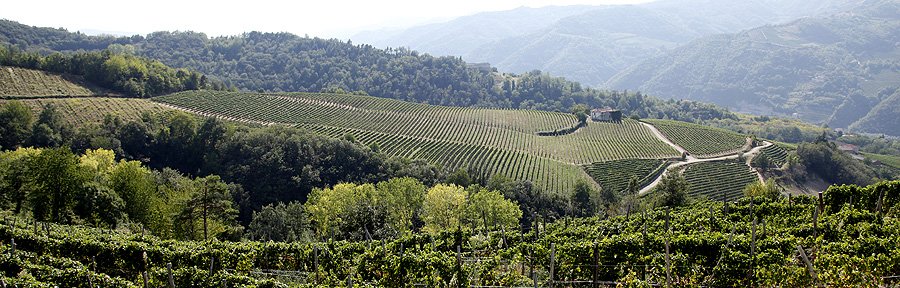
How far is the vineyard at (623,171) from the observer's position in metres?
82.7

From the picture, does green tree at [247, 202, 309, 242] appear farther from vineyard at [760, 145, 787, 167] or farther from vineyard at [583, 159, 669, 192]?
vineyard at [760, 145, 787, 167]

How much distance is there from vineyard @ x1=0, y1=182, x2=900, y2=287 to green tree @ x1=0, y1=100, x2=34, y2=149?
2221 inches

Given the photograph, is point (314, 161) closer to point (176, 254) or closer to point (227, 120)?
point (227, 120)

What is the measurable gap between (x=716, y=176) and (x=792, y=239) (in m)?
76.7

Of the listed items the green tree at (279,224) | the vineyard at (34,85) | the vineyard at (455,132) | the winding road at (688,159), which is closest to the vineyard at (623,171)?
the winding road at (688,159)

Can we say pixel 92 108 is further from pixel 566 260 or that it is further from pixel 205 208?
pixel 566 260

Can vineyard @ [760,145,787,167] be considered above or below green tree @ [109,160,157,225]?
below

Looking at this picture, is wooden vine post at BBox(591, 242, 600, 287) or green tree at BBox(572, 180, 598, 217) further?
green tree at BBox(572, 180, 598, 217)

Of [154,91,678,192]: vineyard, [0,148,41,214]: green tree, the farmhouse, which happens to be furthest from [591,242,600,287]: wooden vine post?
the farmhouse

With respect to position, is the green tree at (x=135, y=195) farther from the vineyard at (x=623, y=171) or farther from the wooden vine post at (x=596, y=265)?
the vineyard at (x=623, y=171)

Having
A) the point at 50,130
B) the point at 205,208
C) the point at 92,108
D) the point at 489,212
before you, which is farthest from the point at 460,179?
the point at 92,108

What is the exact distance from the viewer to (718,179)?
3361 inches

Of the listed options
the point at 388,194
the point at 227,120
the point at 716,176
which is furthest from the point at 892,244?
the point at 227,120

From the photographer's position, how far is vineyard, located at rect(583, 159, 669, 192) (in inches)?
3255
